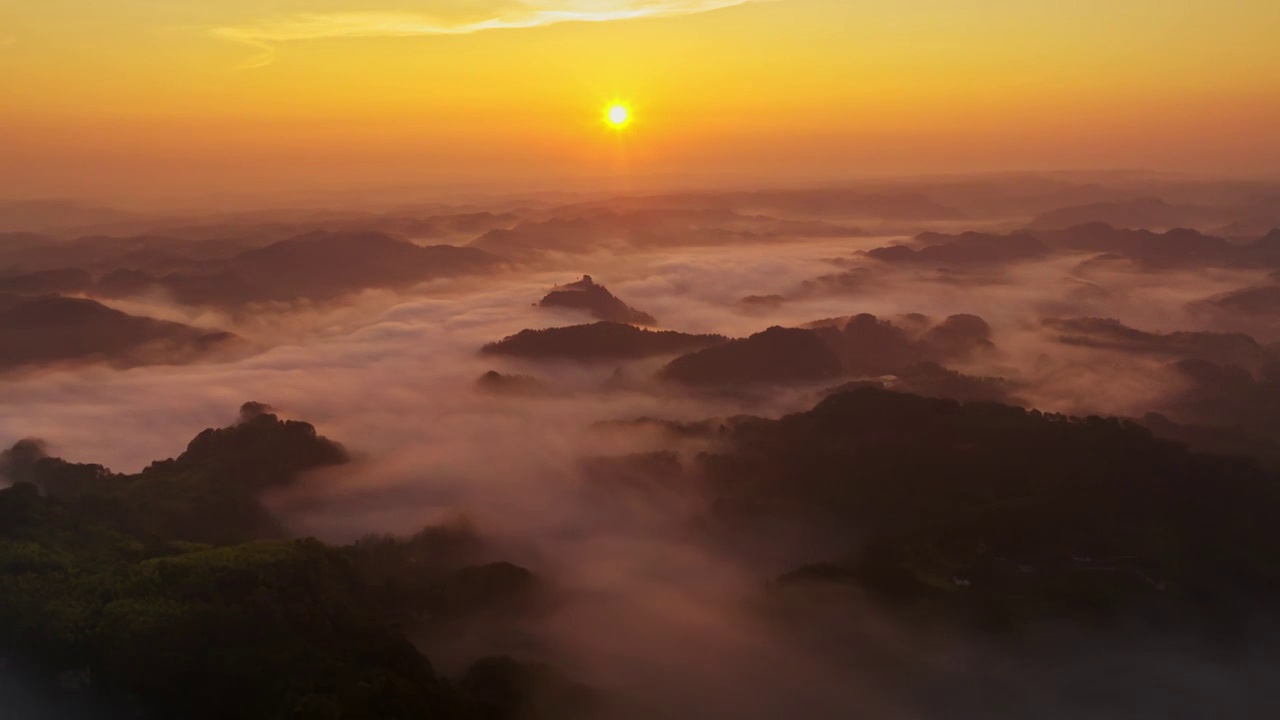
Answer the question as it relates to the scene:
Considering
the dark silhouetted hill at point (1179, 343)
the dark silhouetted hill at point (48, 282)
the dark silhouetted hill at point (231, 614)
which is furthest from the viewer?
the dark silhouetted hill at point (48, 282)

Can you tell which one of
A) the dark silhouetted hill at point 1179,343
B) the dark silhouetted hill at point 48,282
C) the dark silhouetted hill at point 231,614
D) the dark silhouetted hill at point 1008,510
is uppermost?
the dark silhouetted hill at point 48,282

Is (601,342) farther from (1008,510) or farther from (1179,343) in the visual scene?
(1179,343)

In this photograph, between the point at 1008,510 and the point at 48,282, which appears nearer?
the point at 1008,510

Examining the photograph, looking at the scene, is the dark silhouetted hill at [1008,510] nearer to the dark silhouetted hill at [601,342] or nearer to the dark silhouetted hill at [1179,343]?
the dark silhouetted hill at [601,342]

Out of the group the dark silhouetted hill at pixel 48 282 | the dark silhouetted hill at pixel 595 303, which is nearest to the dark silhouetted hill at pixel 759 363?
the dark silhouetted hill at pixel 595 303

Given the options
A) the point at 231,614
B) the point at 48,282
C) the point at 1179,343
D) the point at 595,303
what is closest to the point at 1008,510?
the point at 231,614

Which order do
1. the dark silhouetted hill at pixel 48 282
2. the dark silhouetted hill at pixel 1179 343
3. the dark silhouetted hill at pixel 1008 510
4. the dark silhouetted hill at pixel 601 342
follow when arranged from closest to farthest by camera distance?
the dark silhouetted hill at pixel 1008 510 < the dark silhouetted hill at pixel 1179 343 < the dark silhouetted hill at pixel 601 342 < the dark silhouetted hill at pixel 48 282

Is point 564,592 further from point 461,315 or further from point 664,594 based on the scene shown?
point 461,315

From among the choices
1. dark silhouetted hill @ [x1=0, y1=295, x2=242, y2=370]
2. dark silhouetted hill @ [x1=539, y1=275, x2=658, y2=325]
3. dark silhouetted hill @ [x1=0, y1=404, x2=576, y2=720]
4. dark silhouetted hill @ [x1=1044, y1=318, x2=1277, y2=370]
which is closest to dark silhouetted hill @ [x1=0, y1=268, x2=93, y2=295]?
dark silhouetted hill @ [x1=0, y1=295, x2=242, y2=370]

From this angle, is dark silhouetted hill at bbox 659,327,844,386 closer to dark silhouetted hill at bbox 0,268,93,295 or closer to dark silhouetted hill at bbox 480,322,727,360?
dark silhouetted hill at bbox 480,322,727,360

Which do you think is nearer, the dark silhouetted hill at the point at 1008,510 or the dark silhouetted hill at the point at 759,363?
the dark silhouetted hill at the point at 1008,510

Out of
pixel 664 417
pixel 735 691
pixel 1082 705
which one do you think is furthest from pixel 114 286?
pixel 1082 705
